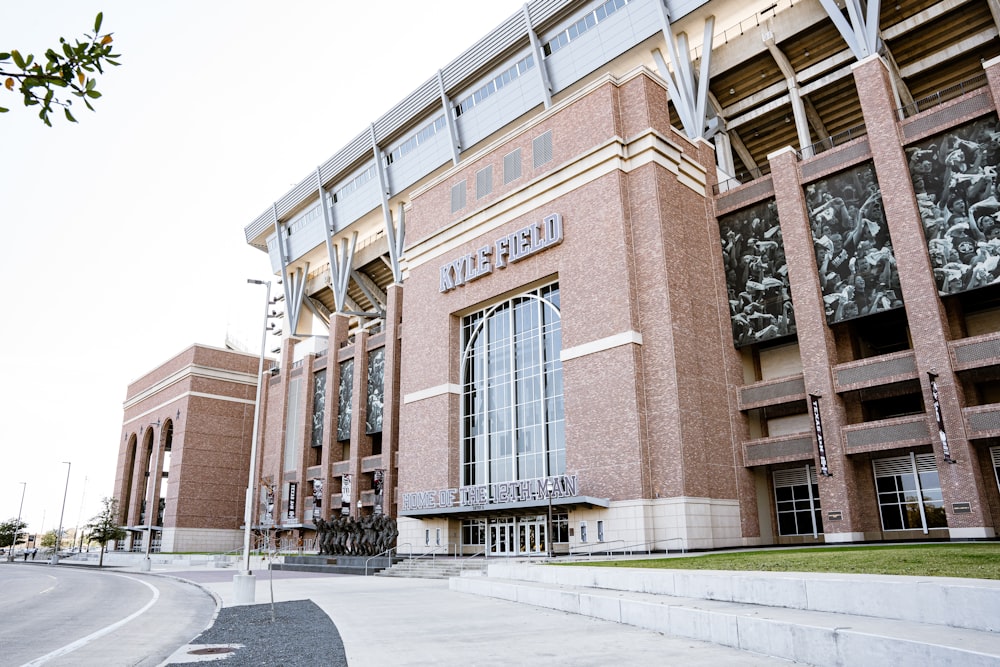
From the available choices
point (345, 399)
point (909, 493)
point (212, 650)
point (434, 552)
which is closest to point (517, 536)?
point (434, 552)

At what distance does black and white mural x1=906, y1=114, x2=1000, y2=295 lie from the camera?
2930cm

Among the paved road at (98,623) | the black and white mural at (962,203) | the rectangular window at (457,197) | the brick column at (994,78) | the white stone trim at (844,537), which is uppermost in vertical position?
the rectangular window at (457,197)

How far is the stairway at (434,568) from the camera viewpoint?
34.3 metres

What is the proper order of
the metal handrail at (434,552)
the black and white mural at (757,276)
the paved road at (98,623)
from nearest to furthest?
the paved road at (98,623) → the black and white mural at (757,276) → the metal handrail at (434,552)

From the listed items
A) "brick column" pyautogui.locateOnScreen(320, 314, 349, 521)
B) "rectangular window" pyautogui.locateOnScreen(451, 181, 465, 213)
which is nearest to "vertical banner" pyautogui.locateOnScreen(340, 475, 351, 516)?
"brick column" pyautogui.locateOnScreen(320, 314, 349, 521)

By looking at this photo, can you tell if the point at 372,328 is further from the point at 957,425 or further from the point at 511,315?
the point at 957,425

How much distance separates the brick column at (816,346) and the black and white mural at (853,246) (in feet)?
1.59

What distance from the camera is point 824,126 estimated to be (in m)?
44.8

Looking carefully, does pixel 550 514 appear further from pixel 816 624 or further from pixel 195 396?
pixel 195 396

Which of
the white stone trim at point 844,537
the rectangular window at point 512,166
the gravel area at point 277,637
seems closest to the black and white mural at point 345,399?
the rectangular window at point 512,166

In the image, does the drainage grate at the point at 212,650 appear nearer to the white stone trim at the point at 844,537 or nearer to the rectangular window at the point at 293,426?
the white stone trim at the point at 844,537

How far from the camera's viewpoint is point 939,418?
1116 inches

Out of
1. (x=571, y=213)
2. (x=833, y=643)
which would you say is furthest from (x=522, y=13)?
(x=833, y=643)

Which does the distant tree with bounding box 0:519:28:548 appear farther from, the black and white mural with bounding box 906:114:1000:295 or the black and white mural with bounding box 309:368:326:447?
the black and white mural with bounding box 906:114:1000:295
